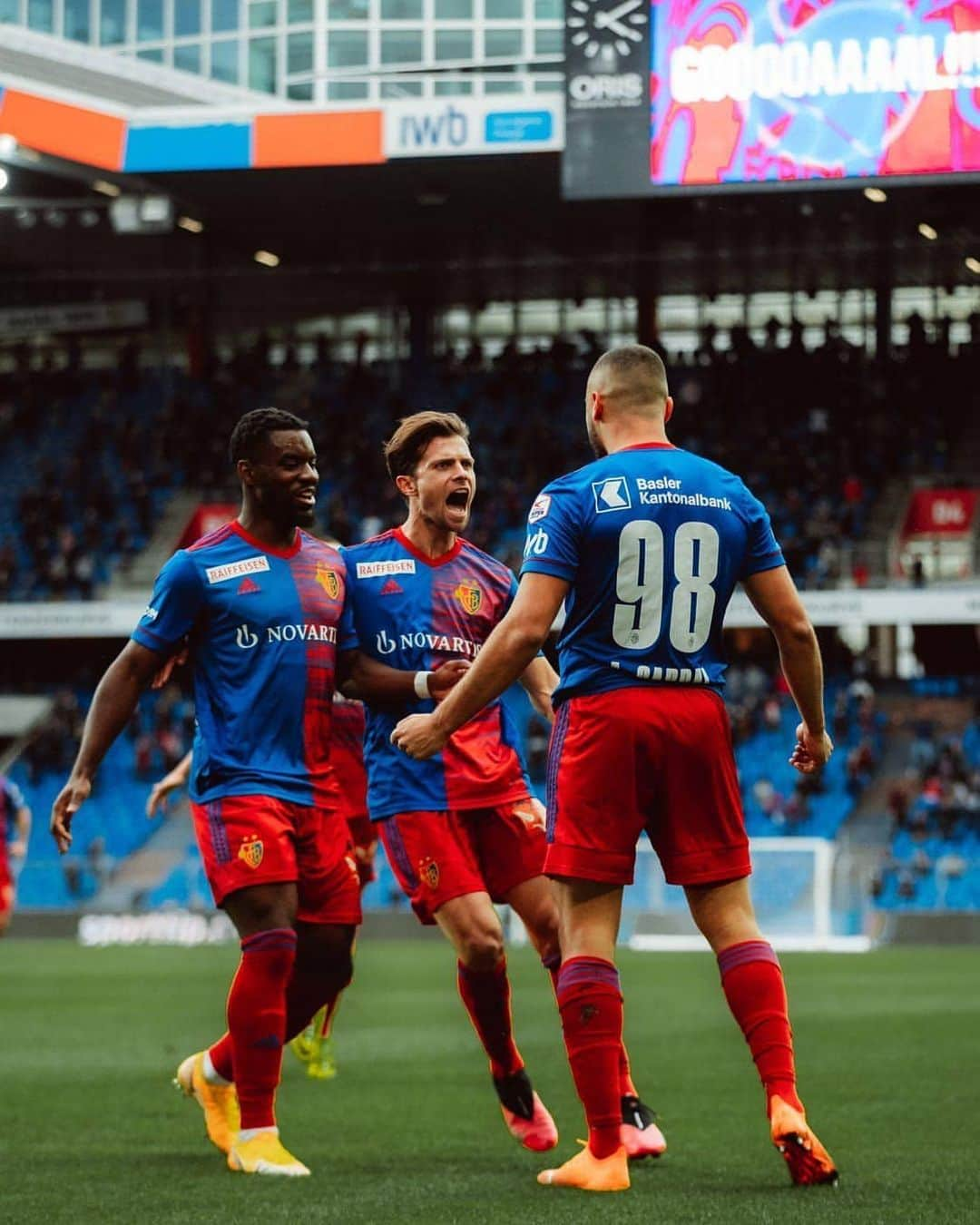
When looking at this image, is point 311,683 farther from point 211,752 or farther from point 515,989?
point 515,989

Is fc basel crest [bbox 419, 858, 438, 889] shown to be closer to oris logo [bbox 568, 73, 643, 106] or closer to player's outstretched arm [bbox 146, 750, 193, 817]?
player's outstretched arm [bbox 146, 750, 193, 817]

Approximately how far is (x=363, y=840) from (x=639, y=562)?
4.70 metres

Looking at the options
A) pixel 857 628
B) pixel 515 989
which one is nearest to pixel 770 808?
pixel 857 628

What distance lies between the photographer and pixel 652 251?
37469 millimetres

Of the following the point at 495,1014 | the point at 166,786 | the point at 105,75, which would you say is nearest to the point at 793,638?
the point at 495,1014

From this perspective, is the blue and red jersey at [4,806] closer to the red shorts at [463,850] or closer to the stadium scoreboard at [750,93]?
the red shorts at [463,850]

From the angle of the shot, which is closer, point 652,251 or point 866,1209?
point 866,1209

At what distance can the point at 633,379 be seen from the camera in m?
6.21

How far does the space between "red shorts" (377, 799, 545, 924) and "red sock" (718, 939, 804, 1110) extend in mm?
1415

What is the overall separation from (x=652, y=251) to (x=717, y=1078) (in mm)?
28646

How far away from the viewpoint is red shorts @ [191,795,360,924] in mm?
6668

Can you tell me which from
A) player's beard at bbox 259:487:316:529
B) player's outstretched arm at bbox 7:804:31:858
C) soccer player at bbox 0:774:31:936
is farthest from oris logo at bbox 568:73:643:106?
player's beard at bbox 259:487:316:529

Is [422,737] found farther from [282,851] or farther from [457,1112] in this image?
[457,1112]

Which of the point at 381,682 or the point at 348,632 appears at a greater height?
the point at 348,632
